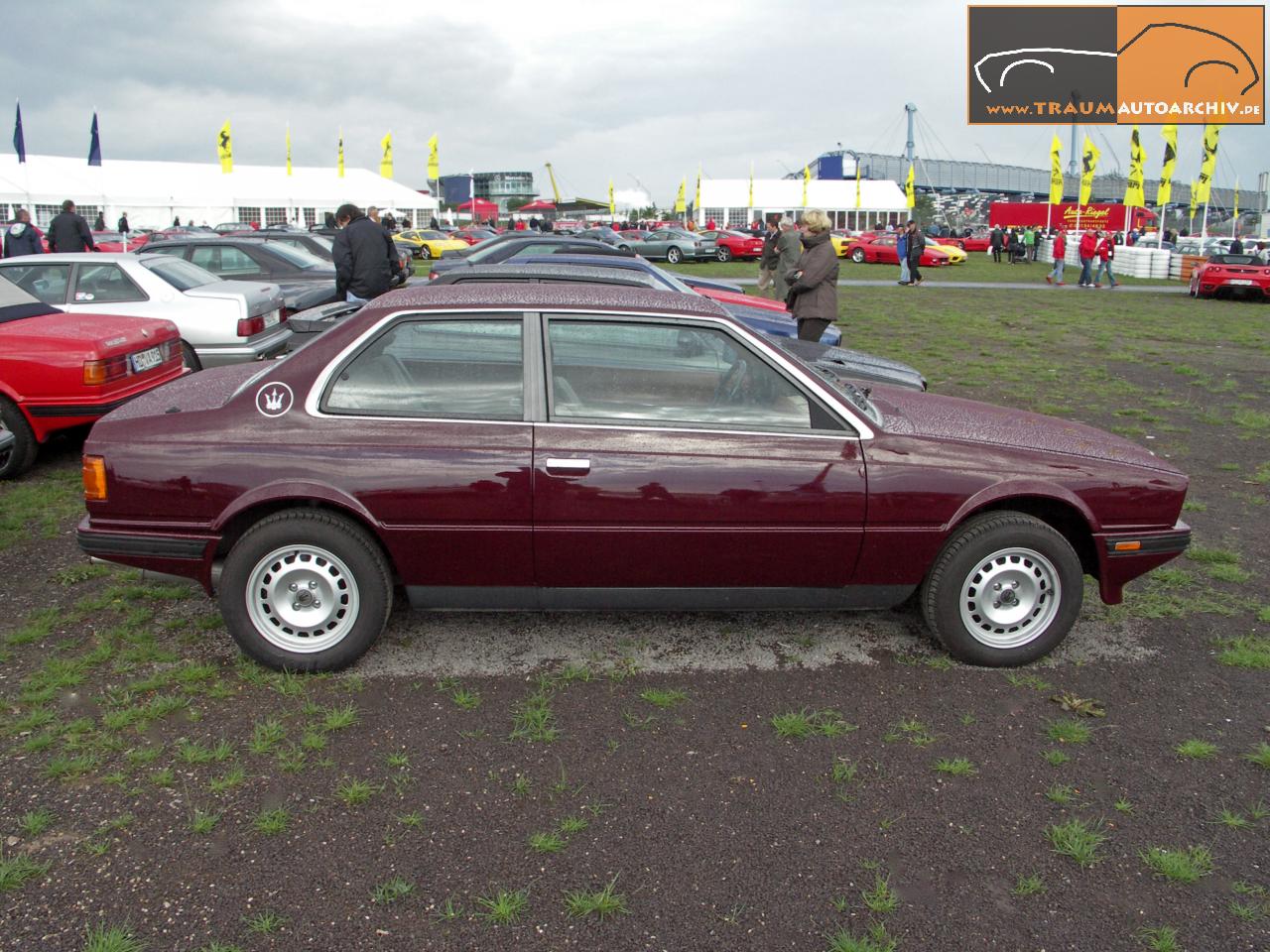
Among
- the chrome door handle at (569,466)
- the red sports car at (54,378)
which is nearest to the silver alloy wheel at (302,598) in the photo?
the chrome door handle at (569,466)

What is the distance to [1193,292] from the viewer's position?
23.3 meters

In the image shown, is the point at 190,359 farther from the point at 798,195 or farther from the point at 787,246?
the point at 798,195

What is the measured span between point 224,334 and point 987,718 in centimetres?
777

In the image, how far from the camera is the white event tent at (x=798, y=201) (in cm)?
7274

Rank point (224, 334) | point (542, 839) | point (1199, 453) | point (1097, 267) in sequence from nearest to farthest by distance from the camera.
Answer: point (542, 839), point (1199, 453), point (224, 334), point (1097, 267)

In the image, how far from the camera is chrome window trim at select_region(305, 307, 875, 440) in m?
3.91

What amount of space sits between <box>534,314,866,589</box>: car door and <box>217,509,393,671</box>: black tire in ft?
2.23

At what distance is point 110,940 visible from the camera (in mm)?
2549

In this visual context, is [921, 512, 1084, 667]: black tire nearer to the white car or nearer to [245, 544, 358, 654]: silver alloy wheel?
[245, 544, 358, 654]: silver alloy wheel

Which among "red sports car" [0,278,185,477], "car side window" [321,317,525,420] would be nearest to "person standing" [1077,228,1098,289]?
"red sports car" [0,278,185,477]

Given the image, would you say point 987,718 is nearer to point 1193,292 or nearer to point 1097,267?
point 1193,292

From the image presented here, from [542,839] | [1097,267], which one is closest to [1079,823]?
[542,839]

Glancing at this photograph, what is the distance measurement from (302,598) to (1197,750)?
344cm

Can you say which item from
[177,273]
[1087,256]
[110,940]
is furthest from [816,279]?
[1087,256]
